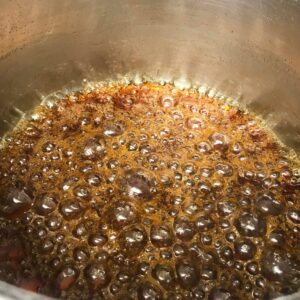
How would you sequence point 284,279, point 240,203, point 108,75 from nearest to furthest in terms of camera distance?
point 284,279, point 240,203, point 108,75

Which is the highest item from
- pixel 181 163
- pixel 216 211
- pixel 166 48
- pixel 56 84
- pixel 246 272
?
pixel 166 48

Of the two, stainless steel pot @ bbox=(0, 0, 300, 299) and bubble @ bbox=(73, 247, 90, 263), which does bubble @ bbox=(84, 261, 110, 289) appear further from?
stainless steel pot @ bbox=(0, 0, 300, 299)

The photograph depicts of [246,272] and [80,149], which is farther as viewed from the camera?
[80,149]

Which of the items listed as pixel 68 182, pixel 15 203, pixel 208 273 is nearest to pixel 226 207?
pixel 208 273

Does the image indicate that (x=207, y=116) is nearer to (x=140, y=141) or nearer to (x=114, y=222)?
(x=140, y=141)

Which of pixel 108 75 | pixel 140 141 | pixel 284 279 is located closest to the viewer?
pixel 284 279

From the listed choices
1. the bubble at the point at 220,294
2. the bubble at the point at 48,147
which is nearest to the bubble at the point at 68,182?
the bubble at the point at 48,147

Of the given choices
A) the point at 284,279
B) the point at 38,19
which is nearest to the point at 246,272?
the point at 284,279
